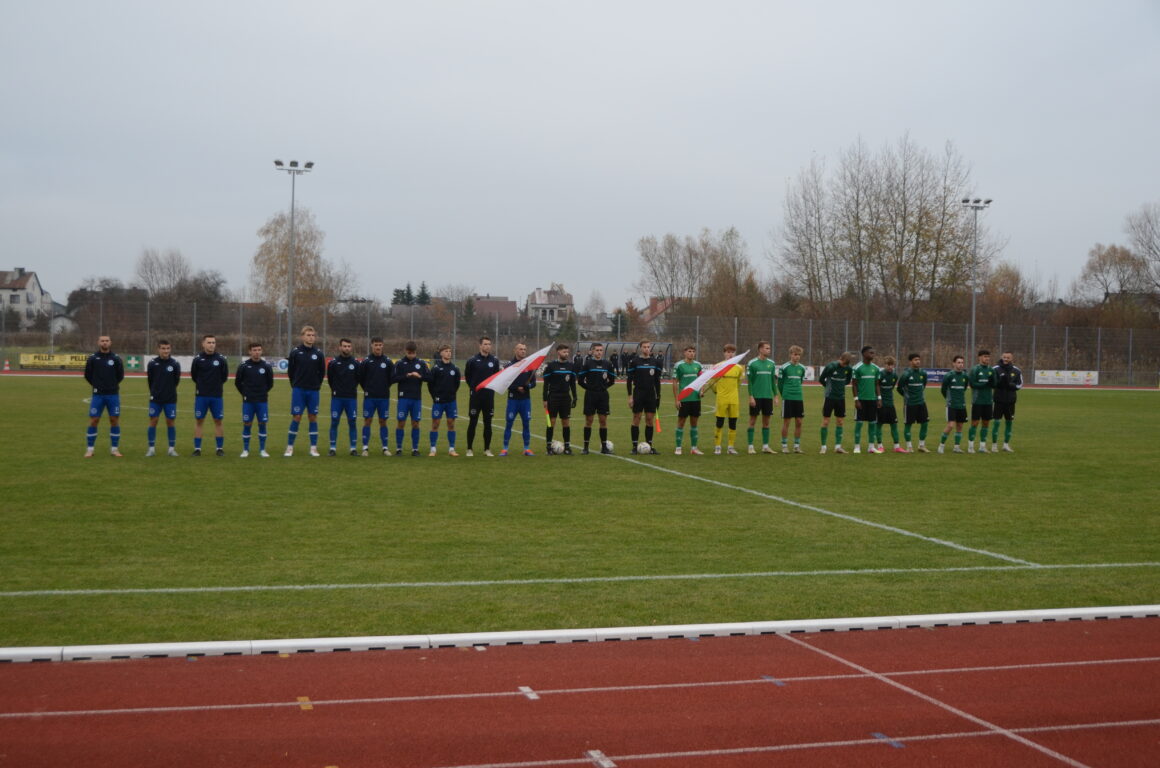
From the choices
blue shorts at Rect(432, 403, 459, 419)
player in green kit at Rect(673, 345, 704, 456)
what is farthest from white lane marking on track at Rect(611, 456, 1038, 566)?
blue shorts at Rect(432, 403, 459, 419)

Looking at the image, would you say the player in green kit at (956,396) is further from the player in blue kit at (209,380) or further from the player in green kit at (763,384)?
the player in blue kit at (209,380)

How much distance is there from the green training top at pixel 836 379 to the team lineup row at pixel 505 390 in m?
0.02

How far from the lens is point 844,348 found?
194ft

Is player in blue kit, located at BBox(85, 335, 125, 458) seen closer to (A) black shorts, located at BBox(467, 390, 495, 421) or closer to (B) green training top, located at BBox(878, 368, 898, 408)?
(A) black shorts, located at BBox(467, 390, 495, 421)

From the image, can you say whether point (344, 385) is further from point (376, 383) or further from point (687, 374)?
point (687, 374)

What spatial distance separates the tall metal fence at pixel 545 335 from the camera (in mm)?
54094

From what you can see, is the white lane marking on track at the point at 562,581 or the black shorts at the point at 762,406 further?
the black shorts at the point at 762,406

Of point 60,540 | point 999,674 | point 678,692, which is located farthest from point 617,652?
point 60,540

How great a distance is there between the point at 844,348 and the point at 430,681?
55627 mm

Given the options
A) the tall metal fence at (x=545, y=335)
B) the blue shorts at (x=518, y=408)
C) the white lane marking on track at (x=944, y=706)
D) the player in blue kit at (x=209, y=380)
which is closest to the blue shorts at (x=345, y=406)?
the player in blue kit at (x=209, y=380)

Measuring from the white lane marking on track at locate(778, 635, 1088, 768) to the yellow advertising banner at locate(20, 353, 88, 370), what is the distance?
53.8 metres

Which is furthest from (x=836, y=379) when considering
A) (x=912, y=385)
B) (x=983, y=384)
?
(x=983, y=384)

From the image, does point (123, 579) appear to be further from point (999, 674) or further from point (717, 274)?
point (717, 274)

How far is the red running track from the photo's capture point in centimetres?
504
